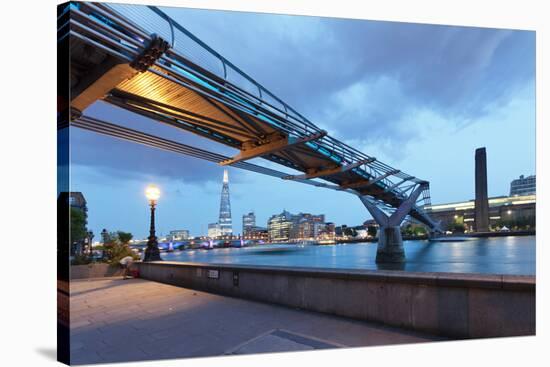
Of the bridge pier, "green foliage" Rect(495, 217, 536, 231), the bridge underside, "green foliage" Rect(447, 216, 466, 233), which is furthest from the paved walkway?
"green foliage" Rect(447, 216, 466, 233)

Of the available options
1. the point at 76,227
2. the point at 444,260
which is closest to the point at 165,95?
the point at 76,227

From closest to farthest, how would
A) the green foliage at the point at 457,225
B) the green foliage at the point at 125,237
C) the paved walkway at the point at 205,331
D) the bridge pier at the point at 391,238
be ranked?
1. the paved walkway at the point at 205,331
2. the green foliage at the point at 125,237
3. the bridge pier at the point at 391,238
4. the green foliage at the point at 457,225

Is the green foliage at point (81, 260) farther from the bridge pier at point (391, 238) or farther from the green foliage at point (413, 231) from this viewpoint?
the green foliage at point (413, 231)

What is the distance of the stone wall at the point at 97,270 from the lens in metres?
12.0

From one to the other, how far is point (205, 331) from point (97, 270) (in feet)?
30.8

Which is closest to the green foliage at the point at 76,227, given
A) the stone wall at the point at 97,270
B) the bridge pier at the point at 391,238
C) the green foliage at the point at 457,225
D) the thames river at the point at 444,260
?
the stone wall at the point at 97,270

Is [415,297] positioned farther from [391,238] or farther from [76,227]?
[76,227]

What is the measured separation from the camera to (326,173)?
86.0ft

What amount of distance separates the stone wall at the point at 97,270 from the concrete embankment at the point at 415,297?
314 inches

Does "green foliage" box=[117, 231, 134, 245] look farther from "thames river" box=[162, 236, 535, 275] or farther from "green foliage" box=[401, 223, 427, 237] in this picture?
"green foliage" box=[401, 223, 427, 237]

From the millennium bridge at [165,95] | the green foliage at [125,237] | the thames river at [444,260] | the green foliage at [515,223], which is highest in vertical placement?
the millennium bridge at [165,95]

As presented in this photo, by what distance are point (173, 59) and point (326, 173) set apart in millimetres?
17773
